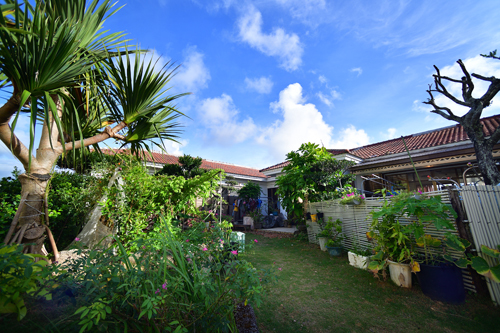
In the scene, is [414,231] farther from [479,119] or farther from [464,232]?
[479,119]

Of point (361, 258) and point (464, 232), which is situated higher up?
point (464, 232)

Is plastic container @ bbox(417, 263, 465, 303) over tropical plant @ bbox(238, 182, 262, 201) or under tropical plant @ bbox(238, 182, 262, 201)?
under

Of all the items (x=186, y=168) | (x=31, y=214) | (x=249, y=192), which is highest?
→ (x=186, y=168)

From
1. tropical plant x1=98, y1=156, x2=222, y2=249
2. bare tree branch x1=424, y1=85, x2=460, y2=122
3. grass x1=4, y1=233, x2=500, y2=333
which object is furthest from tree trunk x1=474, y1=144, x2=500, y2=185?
tropical plant x1=98, y1=156, x2=222, y2=249

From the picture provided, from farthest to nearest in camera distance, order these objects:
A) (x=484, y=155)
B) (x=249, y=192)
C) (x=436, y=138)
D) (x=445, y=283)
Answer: (x=249, y=192), (x=436, y=138), (x=484, y=155), (x=445, y=283)

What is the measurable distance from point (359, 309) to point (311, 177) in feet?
15.2

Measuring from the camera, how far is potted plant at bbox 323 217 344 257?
487 centimetres

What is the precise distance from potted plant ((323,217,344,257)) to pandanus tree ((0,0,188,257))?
435 centimetres

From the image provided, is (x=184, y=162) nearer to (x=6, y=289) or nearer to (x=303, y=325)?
(x=303, y=325)

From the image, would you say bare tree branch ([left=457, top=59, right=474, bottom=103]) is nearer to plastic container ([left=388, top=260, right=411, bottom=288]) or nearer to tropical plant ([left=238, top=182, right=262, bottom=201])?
plastic container ([left=388, top=260, right=411, bottom=288])

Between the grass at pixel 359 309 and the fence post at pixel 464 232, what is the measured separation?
148 mm

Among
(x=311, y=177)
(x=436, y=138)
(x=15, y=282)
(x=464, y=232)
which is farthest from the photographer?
(x=436, y=138)

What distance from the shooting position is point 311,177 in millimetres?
6906

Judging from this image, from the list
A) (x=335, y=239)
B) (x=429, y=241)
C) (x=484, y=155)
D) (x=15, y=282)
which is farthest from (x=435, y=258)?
(x=15, y=282)
